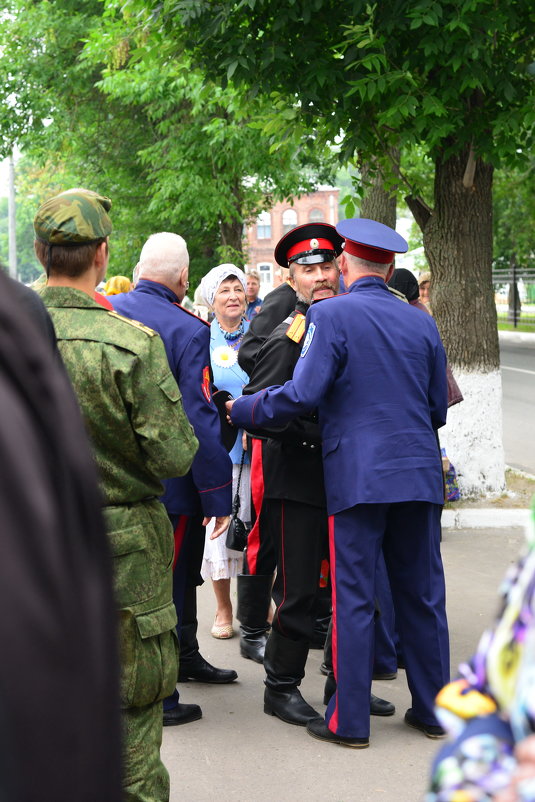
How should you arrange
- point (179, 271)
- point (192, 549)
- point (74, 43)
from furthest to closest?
point (74, 43) < point (192, 549) < point (179, 271)

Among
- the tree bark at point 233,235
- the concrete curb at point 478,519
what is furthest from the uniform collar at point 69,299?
the tree bark at point 233,235

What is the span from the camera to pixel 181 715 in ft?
15.4

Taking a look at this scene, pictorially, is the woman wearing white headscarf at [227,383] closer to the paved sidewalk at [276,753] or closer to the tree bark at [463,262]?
the paved sidewalk at [276,753]

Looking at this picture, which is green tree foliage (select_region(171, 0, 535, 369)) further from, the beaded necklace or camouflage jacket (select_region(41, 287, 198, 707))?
camouflage jacket (select_region(41, 287, 198, 707))

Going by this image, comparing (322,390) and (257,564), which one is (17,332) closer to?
(322,390)

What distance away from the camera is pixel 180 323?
425cm

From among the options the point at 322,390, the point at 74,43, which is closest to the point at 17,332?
the point at 322,390

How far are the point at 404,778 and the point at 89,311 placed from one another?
217 cm

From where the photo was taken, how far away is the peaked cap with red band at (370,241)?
169 inches

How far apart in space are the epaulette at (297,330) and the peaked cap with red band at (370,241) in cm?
40

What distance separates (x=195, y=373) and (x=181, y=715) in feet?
5.12

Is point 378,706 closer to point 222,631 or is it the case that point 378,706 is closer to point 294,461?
point 294,461

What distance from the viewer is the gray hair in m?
4.32

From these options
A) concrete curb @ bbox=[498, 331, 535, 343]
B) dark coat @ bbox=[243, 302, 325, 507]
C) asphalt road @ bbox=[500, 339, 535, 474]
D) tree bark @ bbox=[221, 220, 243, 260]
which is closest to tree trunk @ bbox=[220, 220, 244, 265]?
tree bark @ bbox=[221, 220, 243, 260]
